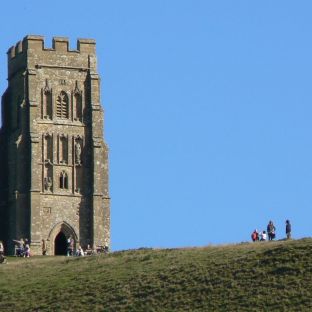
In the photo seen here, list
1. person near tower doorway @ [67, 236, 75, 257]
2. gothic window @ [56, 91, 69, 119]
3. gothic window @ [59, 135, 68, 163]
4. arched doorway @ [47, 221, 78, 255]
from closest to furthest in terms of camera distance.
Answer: person near tower doorway @ [67, 236, 75, 257] → arched doorway @ [47, 221, 78, 255] → gothic window @ [59, 135, 68, 163] → gothic window @ [56, 91, 69, 119]

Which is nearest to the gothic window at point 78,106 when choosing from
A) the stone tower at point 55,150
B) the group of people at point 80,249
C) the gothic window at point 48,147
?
the stone tower at point 55,150

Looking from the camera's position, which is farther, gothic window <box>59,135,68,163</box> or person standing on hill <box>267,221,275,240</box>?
gothic window <box>59,135,68,163</box>

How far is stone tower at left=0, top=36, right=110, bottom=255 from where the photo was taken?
135000 millimetres

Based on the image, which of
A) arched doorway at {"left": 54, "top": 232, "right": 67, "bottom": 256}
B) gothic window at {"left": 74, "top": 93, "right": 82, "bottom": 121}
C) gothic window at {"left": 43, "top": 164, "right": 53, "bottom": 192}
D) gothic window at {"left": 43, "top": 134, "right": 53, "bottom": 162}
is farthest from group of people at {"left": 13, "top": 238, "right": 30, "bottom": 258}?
gothic window at {"left": 74, "top": 93, "right": 82, "bottom": 121}

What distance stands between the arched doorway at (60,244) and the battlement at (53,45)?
11503mm

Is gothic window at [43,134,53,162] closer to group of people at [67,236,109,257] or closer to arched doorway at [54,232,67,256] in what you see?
arched doorway at [54,232,67,256]

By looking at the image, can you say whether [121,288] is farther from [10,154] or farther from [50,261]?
[10,154]

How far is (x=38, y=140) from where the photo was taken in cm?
13575

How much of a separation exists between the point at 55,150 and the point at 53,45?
22.0 ft

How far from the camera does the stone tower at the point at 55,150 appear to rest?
13500 cm

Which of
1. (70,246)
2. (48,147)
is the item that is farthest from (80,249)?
(48,147)

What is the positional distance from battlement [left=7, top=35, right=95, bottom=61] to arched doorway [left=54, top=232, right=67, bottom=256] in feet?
37.7

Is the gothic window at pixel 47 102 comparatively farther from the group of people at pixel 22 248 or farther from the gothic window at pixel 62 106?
the group of people at pixel 22 248

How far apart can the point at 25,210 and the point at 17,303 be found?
3426cm
